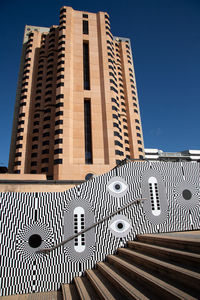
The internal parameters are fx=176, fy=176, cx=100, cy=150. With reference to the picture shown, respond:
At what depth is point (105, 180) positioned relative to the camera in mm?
8266

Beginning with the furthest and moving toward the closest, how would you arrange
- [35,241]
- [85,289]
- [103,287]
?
[35,241]
[85,289]
[103,287]

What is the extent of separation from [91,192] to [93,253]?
2.44m

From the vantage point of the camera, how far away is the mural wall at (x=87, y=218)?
22.1 feet

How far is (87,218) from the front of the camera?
24.6 feet

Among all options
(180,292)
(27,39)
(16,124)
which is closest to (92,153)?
(16,124)

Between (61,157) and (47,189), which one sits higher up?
(61,157)

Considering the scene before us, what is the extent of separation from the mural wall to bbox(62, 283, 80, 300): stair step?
340 mm

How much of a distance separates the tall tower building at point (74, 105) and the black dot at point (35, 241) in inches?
855

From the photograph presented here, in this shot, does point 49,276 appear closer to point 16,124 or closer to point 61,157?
point 61,157

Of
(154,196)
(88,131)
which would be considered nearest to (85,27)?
(88,131)

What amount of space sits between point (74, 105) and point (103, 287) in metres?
32.2

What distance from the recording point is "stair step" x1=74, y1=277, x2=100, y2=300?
16.1 feet

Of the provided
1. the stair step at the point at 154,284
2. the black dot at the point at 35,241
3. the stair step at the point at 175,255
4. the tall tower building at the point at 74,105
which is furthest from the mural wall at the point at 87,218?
the tall tower building at the point at 74,105

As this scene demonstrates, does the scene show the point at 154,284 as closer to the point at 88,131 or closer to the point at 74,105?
the point at 88,131
